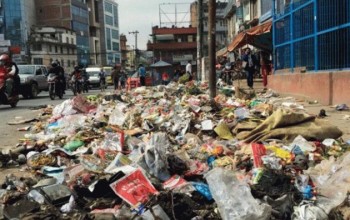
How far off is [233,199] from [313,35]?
800 centimetres

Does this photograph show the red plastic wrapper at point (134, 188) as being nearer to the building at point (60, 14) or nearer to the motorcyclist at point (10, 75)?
the motorcyclist at point (10, 75)

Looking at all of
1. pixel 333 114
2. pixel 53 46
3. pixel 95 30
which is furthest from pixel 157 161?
pixel 95 30

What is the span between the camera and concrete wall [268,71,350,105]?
8.62 meters

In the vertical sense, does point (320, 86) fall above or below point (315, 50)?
below

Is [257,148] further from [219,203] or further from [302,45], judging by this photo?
[302,45]

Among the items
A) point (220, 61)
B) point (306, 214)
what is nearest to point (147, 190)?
point (306, 214)

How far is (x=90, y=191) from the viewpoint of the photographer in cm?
367

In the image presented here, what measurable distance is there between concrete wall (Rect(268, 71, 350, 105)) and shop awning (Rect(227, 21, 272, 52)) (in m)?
4.61

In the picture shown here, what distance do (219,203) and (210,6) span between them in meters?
7.77

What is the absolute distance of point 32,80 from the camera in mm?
19828

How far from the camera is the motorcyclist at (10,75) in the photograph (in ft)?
42.4

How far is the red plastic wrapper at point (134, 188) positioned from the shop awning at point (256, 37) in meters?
13.6

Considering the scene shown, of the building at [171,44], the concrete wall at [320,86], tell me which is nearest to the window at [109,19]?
the building at [171,44]

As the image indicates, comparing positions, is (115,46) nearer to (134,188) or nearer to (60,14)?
(60,14)
